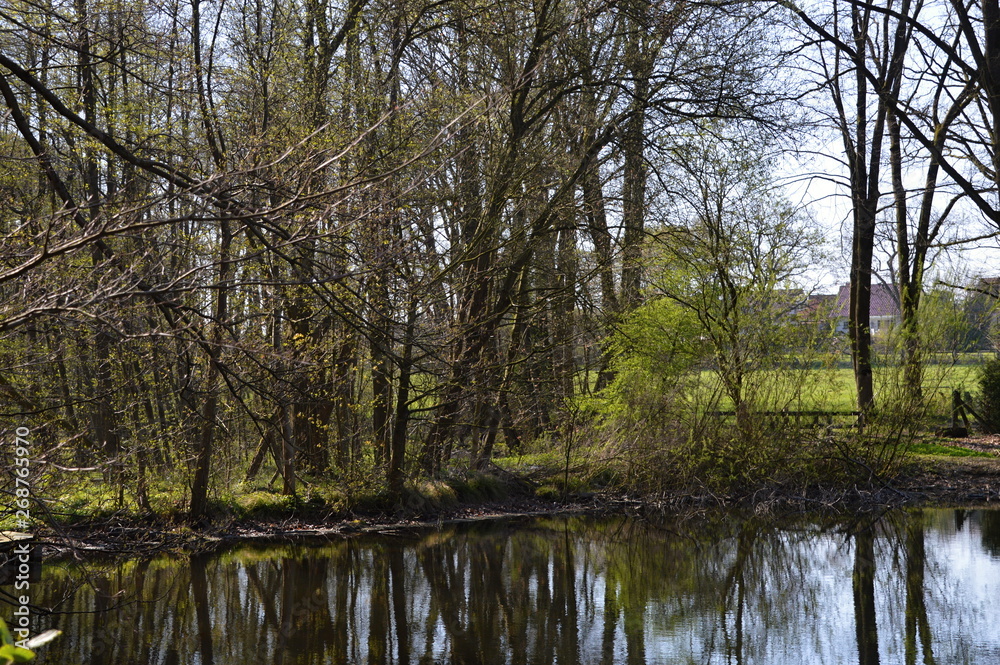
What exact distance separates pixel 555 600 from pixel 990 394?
47.1 ft

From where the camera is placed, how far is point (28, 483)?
16.4 ft

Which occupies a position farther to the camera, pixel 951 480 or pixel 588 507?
pixel 951 480

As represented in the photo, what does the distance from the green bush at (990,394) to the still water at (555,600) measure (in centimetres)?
796

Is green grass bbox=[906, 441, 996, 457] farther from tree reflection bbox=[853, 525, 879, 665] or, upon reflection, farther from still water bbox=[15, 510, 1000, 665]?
tree reflection bbox=[853, 525, 879, 665]

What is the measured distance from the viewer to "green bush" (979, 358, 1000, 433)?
19344 millimetres

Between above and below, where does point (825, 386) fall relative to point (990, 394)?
above

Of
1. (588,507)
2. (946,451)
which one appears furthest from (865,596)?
(946,451)

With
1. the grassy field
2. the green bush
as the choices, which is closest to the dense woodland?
the grassy field

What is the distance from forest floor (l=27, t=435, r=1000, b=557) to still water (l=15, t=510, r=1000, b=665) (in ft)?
1.72

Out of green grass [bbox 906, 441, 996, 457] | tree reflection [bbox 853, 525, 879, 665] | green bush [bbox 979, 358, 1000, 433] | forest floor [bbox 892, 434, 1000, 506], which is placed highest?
green bush [bbox 979, 358, 1000, 433]

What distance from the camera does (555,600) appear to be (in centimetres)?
885

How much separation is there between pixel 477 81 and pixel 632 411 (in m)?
5.39

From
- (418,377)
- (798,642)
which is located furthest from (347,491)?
(798,642)

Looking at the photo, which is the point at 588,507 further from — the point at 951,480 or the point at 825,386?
the point at 951,480
